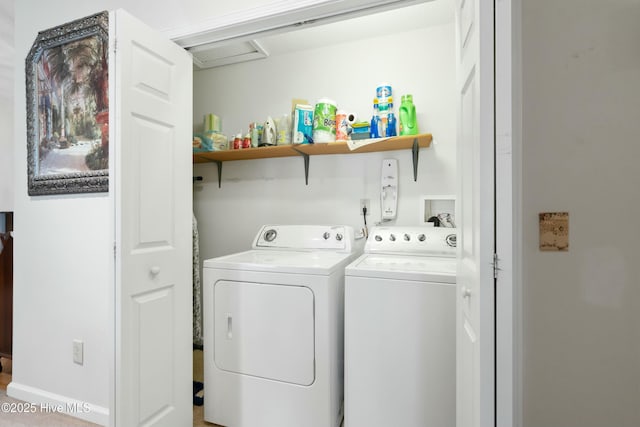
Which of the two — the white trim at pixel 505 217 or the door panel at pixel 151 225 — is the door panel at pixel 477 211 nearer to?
the white trim at pixel 505 217

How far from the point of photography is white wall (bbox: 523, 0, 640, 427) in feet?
2.76

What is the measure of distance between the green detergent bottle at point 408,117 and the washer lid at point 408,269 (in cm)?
82

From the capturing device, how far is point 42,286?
1743 millimetres

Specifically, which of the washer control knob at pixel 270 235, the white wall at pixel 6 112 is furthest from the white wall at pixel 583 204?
the white wall at pixel 6 112

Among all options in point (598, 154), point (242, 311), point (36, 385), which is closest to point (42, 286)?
point (36, 385)

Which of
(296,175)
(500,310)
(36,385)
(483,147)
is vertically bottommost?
(36,385)

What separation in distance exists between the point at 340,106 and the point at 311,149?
1.45 ft

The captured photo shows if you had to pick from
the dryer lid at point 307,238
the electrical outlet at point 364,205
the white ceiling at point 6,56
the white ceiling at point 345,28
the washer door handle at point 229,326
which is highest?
the white ceiling at point 345,28

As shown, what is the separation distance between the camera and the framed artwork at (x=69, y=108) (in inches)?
60.8

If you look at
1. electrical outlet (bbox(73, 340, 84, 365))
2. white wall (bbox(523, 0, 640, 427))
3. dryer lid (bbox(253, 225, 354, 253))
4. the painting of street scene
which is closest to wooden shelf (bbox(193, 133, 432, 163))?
dryer lid (bbox(253, 225, 354, 253))

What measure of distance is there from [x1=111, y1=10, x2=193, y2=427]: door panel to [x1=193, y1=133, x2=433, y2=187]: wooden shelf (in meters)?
0.70

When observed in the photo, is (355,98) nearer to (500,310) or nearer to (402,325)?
(402,325)

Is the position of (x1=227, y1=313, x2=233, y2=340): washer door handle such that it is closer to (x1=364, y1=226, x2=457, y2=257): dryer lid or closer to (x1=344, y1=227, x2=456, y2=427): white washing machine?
(x1=344, y1=227, x2=456, y2=427): white washing machine

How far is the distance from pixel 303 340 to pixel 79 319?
132 centimetres
